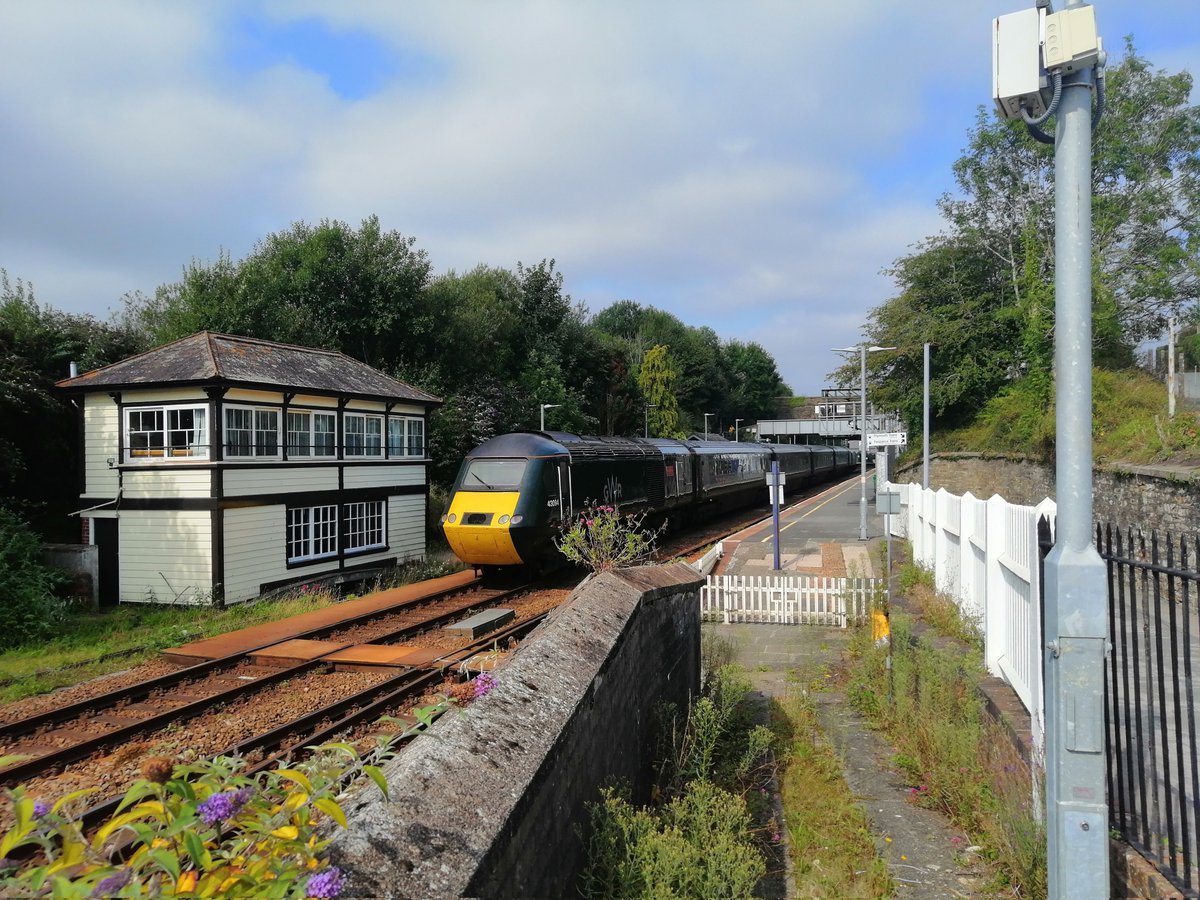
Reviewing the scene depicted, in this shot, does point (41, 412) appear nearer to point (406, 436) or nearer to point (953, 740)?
point (406, 436)

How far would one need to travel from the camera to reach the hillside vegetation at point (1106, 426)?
53.9 feet

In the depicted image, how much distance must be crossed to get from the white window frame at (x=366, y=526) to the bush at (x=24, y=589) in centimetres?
612

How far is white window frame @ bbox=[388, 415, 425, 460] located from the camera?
21672mm

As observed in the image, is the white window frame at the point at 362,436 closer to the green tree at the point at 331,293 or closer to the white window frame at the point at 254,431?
the white window frame at the point at 254,431

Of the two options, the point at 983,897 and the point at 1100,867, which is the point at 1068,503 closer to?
the point at 1100,867

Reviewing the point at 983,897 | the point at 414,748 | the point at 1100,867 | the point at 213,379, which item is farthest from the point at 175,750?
the point at 213,379

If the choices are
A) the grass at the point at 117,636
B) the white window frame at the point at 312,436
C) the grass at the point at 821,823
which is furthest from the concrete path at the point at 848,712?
the white window frame at the point at 312,436

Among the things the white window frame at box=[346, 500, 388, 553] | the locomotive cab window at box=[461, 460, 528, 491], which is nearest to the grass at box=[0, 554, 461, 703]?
the white window frame at box=[346, 500, 388, 553]

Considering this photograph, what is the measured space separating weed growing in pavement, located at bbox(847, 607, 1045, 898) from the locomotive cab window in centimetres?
727

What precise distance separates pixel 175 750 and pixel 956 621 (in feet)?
25.4

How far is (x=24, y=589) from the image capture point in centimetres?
1316

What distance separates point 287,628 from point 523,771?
9.74 meters

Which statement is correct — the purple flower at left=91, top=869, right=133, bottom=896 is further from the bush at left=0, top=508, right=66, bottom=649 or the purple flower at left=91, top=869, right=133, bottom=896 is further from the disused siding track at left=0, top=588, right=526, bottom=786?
the bush at left=0, top=508, right=66, bottom=649

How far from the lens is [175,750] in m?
6.83
